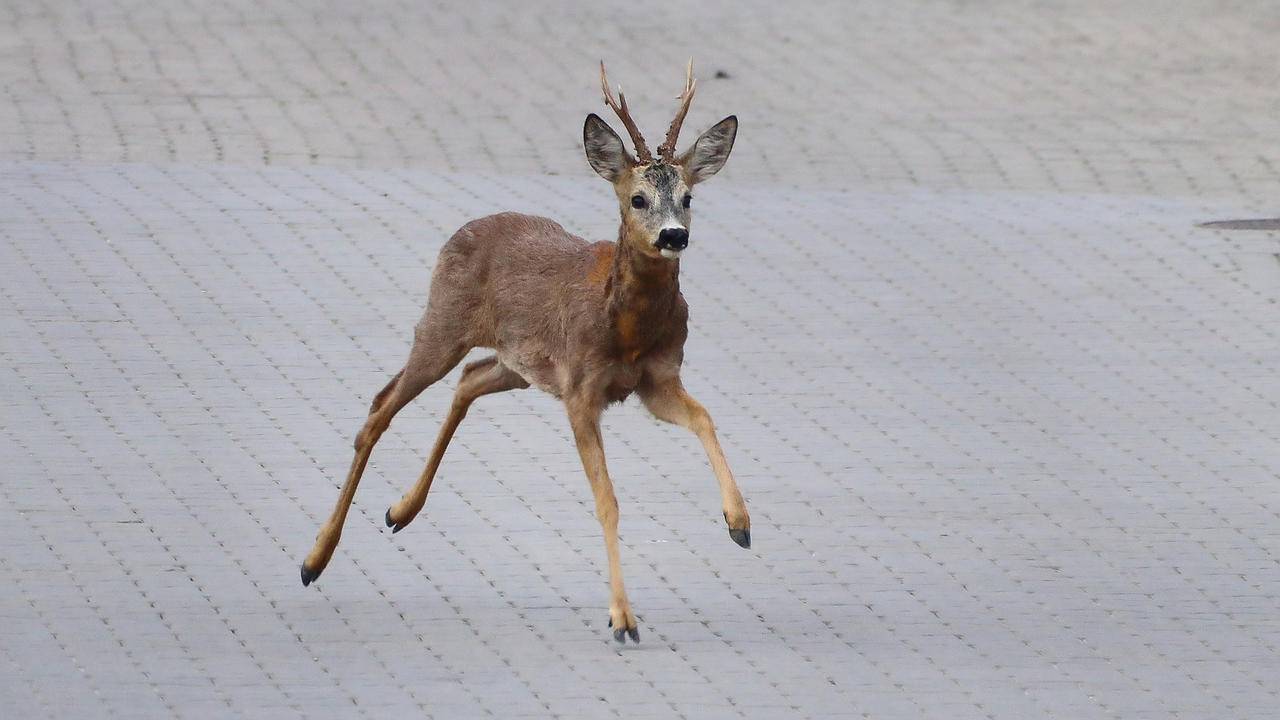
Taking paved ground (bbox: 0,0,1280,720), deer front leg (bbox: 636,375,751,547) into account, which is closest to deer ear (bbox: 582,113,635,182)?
deer front leg (bbox: 636,375,751,547)

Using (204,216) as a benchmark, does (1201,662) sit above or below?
above

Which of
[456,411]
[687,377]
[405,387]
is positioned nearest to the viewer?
[405,387]

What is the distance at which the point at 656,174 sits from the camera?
7242mm

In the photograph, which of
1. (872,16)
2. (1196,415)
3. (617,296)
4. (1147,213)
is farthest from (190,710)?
(872,16)

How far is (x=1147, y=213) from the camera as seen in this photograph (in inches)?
567

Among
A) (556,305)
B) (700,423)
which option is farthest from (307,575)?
(700,423)

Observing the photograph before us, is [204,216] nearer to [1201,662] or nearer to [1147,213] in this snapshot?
[1147,213]

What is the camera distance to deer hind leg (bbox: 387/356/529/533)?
28.2ft

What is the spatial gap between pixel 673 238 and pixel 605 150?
61 centimetres

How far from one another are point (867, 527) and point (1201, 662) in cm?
195

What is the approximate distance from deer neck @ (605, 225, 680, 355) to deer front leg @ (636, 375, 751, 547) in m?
0.19

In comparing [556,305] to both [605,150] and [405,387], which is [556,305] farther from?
[405,387]

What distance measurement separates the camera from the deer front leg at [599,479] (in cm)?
747

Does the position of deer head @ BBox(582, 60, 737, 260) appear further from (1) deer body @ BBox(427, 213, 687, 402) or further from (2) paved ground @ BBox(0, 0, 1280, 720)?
(2) paved ground @ BBox(0, 0, 1280, 720)
